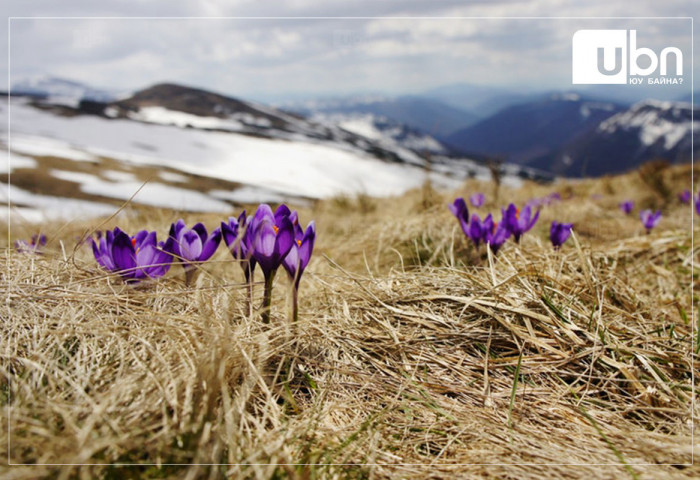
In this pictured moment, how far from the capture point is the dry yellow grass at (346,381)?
3.33 feet

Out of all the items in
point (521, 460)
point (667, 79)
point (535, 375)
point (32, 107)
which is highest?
point (32, 107)

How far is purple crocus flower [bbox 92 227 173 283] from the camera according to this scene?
5.16 ft

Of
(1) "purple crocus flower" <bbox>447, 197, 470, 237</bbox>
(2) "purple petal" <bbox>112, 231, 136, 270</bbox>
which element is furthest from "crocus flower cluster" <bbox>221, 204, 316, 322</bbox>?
(1) "purple crocus flower" <bbox>447, 197, 470, 237</bbox>

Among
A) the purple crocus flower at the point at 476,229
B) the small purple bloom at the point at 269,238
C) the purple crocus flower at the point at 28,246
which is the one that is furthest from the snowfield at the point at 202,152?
the small purple bloom at the point at 269,238

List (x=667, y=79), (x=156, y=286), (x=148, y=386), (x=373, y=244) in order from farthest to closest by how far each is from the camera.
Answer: (x=373, y=244)
(x=667, y=79)
(x=156, y=286)
(x=148, y=386)

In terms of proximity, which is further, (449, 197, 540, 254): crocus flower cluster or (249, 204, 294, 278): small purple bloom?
(449, 197, 540, 254): crocus flower cluster

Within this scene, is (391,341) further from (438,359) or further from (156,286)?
(156,286)

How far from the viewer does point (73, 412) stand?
1.01 m

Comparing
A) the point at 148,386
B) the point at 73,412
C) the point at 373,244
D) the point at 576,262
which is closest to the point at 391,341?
the point at 148,386

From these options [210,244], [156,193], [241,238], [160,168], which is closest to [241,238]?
[241,238]

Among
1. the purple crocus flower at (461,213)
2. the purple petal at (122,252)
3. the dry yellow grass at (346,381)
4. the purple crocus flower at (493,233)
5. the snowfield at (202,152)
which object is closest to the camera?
the dry yellow grass at (346,381)

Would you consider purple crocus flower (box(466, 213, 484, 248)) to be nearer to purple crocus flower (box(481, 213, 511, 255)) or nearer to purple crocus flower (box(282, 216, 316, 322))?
purple crocus flower (box(481, 213, 511, 255))

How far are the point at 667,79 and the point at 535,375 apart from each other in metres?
1.48

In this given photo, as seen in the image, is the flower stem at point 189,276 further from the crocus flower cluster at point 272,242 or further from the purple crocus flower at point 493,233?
the purple crocus flower at point 493,233
